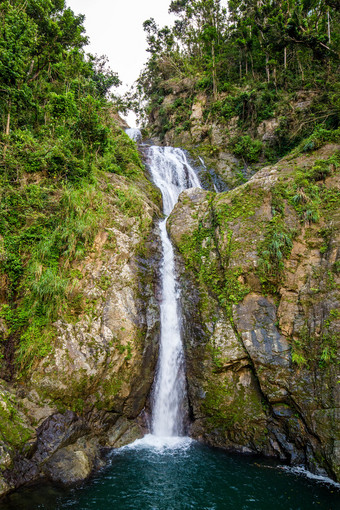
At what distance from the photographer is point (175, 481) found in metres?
5.63

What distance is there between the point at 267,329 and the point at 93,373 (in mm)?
4567

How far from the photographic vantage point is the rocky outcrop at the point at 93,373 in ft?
→ 17.8

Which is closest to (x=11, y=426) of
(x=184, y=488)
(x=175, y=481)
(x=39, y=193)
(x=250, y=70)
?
(x=175, y=481)

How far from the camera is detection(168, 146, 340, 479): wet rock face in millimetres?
6219

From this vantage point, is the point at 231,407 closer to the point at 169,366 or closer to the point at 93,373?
the point at 169,366

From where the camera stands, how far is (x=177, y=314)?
344 inches

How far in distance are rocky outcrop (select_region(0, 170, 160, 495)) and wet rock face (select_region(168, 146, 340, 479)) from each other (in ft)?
5.04

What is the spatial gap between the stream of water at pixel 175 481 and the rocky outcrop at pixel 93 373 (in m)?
0.36

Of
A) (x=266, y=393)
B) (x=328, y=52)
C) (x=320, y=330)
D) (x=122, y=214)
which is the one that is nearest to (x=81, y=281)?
(x=122, y=214)

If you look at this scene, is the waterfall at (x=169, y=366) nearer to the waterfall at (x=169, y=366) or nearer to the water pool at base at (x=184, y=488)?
the waterfall at (x=169, y=366)

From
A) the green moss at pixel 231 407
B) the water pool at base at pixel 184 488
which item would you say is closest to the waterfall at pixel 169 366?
the green moss at pixel 231 407

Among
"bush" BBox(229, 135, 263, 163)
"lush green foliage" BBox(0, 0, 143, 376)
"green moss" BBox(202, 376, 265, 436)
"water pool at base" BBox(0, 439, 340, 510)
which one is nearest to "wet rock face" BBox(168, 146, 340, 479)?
"green moss" BBox(202, 376, 265, 436)

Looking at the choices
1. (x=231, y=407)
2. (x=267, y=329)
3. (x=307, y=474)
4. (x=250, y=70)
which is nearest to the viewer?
(x=307, y=474)

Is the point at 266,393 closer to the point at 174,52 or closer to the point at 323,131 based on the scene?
the point at 323,131
